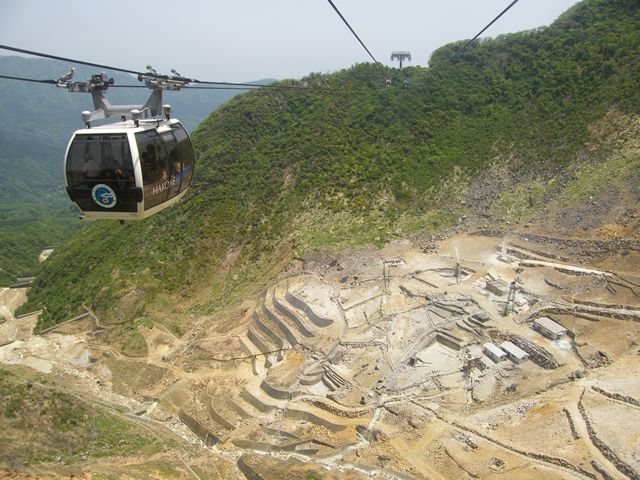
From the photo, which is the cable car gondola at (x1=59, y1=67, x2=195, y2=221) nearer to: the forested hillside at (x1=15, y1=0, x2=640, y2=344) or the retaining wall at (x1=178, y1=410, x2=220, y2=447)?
the retaining wall at (x1=178, y1=410, x2=220, y2=447)

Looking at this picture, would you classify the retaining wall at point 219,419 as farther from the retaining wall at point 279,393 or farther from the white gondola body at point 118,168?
the white gondola body at point 118,168

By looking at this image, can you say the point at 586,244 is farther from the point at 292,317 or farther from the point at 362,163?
the point at 292,317

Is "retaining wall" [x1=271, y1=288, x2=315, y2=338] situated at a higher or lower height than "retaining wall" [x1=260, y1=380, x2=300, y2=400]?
higher

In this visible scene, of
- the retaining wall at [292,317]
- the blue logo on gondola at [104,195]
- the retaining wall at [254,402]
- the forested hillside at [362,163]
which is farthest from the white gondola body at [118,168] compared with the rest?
the forested hillside at [362,163]

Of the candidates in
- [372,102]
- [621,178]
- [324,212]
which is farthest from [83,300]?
[621,178]

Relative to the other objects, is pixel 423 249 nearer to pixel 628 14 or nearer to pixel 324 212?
pixel 324 212

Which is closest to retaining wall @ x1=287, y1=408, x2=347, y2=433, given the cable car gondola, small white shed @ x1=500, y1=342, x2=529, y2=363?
small white shed @ x1=500, y1=342, x2=529, y2=363

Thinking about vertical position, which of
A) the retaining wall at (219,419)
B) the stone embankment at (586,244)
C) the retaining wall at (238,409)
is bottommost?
the retaining wall at (219,419)
